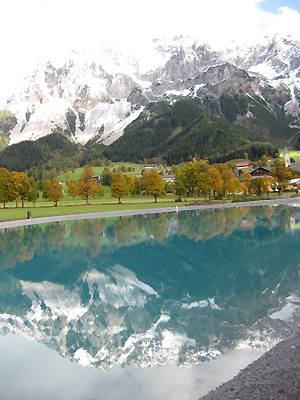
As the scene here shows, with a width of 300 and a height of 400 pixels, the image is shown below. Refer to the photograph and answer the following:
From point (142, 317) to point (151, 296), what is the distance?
2.21m

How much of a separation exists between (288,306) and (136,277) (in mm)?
8256

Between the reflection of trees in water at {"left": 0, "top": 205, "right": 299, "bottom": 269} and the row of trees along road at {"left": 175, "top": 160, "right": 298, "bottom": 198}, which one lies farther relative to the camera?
the row of trees along road at {"left": 175, "top": 160, "right": 298, "bottom": 198}

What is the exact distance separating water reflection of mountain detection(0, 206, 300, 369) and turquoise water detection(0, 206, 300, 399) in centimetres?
5

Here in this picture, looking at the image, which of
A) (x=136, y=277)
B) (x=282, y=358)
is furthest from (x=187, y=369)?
(x=136, y=277)

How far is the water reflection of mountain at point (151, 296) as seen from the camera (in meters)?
9.99

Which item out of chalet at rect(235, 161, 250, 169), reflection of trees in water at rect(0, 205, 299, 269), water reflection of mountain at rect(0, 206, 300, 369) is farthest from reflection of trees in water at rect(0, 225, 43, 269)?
chalet at rect(235, 161, 250, 169)

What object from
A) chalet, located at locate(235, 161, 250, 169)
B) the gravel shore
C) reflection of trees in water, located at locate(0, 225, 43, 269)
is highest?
chalet, located at locate(235, 161, 250, 169)

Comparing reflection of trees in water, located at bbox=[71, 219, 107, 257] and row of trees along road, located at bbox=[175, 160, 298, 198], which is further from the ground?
row of trees along road, located at bbox=[175, 160, 298, 198]

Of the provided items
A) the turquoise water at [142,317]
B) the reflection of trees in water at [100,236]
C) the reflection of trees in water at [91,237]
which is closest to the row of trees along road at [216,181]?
the reflection of trees in water at [100,236]

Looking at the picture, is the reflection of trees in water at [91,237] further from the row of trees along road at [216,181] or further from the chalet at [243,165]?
the chalet at [243,165]

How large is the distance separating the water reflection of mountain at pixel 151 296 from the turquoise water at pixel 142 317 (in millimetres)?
49

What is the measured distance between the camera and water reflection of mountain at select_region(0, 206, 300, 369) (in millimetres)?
9992

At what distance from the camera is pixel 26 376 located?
8.73 m

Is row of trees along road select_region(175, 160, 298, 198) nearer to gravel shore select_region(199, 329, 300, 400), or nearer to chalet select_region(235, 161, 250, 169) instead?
gravel shore select_region(199, 329, 300, 400)
